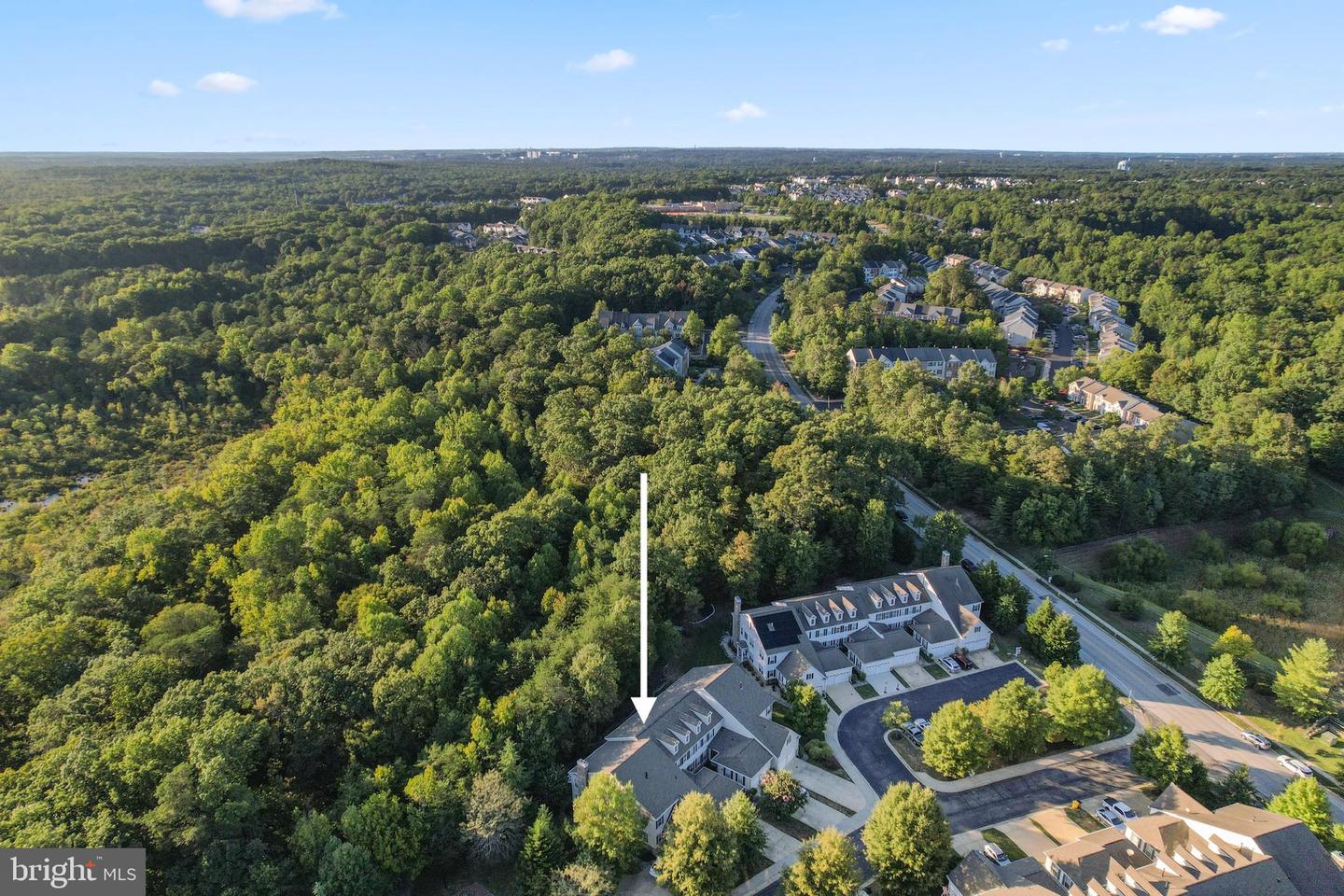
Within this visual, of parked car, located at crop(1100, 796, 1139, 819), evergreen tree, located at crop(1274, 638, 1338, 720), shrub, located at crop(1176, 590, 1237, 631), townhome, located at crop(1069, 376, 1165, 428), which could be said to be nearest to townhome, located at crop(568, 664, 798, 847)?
parked car, located at crop(1100, 796, 1139, 819)

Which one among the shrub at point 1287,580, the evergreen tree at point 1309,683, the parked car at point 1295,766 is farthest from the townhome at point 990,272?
the parked car at point 1295,766

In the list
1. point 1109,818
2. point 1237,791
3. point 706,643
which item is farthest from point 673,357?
point 1237,791

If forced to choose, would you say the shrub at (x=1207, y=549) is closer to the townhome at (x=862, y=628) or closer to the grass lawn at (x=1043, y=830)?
the townhome at (x=862, y=628)

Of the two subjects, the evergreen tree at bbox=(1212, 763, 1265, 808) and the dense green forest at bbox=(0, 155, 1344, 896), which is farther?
the evergreen tree at bbox=(1212, 763, 1265, 808)

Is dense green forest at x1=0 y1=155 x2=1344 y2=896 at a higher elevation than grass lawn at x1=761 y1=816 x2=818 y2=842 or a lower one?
higher

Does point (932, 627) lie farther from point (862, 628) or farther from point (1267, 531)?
point (1267, 531)

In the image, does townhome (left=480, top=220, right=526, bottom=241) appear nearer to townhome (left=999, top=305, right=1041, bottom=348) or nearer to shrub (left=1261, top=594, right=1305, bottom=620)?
townhome (left=999, top=305, right=1041, bottom=348)

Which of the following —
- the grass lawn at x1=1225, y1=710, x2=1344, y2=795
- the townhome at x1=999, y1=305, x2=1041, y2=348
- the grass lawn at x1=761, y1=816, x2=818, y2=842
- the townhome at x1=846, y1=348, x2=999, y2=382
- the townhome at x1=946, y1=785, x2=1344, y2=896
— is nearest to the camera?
the townhome at x1=946, y1=785, x2=1344, y2=896

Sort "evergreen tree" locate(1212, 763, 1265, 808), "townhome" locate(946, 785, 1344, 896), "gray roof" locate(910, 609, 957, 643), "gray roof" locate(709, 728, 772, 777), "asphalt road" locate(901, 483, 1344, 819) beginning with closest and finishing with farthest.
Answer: "townhome" locate(946, 785, 1344, 896) < "evergreen tree" locate(1212, 763, 1265, 808) < "gray roof" locate(709, 728, 772, 777) < "asphalt road" locate(901, 483, 1344, 819) < "gray roof" locate(910, 609, 957, 643)
